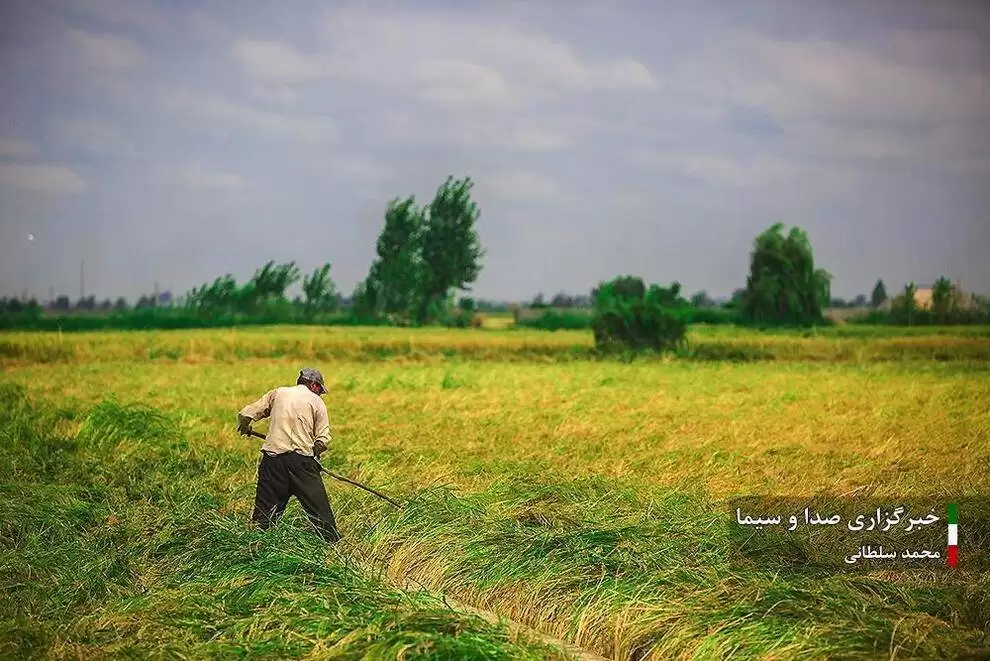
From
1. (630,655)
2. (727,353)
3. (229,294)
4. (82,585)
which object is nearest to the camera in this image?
(630,655)

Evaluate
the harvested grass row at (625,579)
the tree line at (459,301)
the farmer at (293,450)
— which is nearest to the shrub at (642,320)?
the tree line at (459,301)

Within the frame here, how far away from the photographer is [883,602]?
6.38 metres

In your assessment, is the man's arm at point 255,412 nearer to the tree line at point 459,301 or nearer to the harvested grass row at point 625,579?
the harvested grass row at point 625,579

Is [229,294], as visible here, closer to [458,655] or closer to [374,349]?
[374,349]

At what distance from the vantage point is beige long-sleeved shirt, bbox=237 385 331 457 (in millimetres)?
7898

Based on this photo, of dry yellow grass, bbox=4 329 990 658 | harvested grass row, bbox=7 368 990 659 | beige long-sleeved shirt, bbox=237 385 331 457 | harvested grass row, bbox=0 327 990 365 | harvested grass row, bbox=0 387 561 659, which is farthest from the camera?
harvested grass row, bbox=0 327 990 365

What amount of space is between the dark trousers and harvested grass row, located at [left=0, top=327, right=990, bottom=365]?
72.7ft

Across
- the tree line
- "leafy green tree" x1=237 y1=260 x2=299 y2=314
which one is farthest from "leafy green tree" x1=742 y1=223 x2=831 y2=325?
"leafy green tree" x1=237 y1=260 x2=299 y2=314

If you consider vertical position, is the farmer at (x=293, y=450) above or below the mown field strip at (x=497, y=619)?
above

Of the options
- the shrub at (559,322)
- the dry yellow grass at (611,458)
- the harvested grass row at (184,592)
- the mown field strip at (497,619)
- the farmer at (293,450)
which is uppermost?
the shrub at (559,322)

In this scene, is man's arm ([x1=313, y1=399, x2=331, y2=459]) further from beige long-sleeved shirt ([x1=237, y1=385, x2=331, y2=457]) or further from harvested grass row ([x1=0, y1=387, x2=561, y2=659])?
harvested grass row ([x1=0, y1=387, x2=561, y2=659])

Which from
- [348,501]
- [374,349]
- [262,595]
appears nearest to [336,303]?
[374,349]

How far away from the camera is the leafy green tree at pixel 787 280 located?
124ft

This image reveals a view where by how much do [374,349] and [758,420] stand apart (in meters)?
17.9
